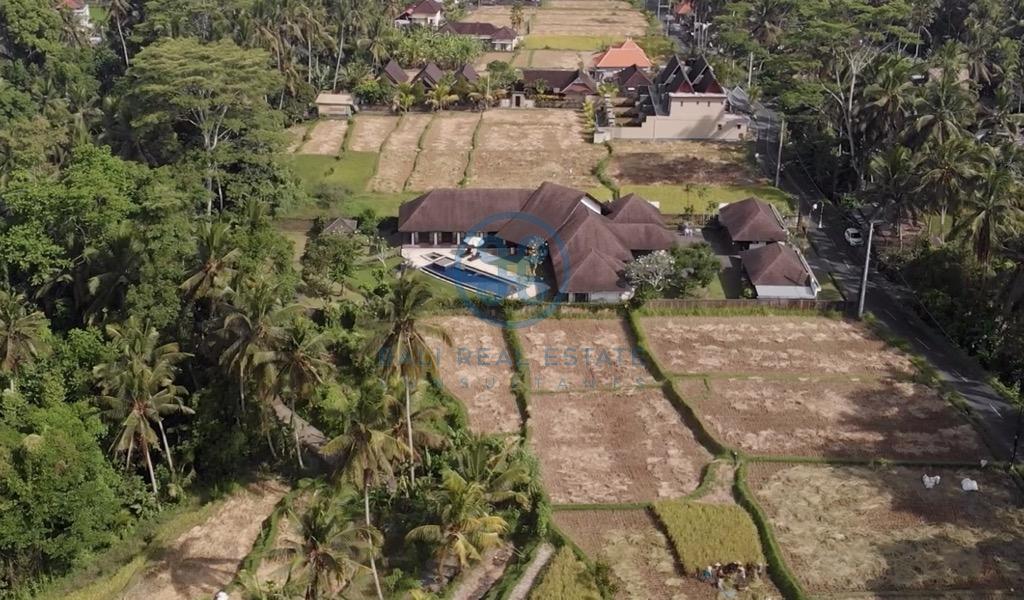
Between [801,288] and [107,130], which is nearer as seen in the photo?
[801,288]

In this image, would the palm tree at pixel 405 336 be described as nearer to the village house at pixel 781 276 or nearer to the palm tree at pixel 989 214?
the village house at pixel 781 276

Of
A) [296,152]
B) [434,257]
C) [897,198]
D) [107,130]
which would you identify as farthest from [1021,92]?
[107,130]

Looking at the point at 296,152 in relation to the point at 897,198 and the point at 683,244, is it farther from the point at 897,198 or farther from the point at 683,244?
the point at 897,198

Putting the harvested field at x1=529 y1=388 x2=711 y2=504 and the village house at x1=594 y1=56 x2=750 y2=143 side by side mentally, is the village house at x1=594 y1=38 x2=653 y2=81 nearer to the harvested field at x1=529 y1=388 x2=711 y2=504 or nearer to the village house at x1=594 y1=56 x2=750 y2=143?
the village house at x1=594 y1=56 x2=750 y2=143

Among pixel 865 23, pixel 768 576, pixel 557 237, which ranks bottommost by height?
pixel 768 576

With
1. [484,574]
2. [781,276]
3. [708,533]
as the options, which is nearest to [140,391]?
[484,574]

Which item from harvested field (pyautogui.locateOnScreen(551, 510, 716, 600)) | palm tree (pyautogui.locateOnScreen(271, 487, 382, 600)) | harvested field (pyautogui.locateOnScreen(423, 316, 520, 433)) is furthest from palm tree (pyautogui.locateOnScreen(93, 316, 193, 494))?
harvested field (pyautogui.locateOnScreen(551, 510, 716, 600))

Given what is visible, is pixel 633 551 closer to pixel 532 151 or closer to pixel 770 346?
pixel 770 346

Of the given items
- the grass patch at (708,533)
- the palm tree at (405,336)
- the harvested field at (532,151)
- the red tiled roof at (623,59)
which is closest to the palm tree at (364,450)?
the palm tree at (405,336)
